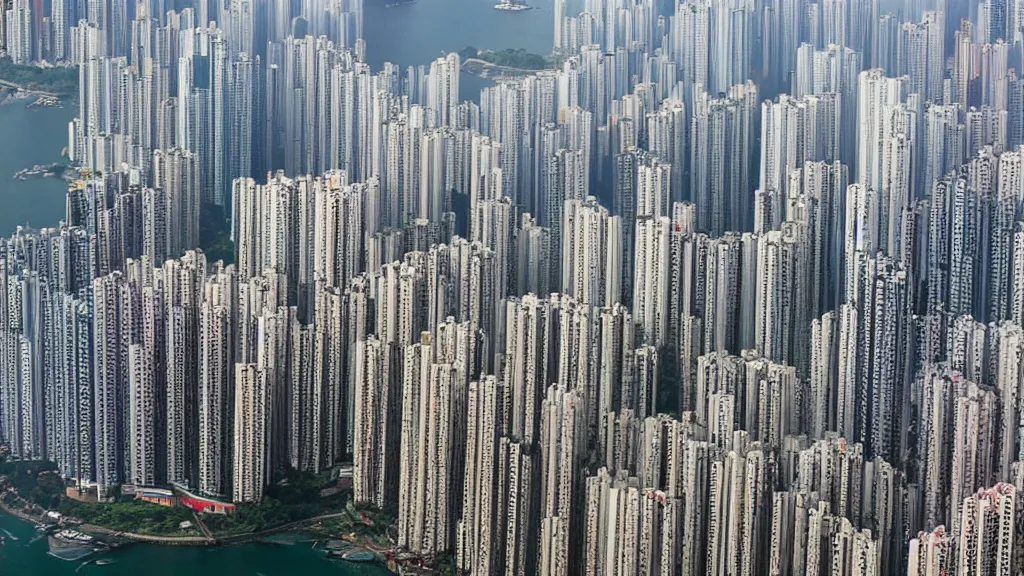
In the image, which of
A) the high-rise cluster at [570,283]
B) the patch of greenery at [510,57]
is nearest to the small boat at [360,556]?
the high-rise cluster at [570,283]

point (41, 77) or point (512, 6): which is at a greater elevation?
point (512, 6)

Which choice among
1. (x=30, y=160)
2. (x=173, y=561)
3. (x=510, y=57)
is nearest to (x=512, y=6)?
(x=510, y=57)

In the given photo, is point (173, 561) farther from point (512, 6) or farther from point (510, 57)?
point (512, 6)

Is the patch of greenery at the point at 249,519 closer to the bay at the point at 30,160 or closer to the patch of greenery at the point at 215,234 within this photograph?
the patch of greenery at the point at 215,234

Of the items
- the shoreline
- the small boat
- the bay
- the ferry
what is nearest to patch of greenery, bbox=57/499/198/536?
the shoreline

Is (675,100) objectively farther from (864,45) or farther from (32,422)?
(32,422)
